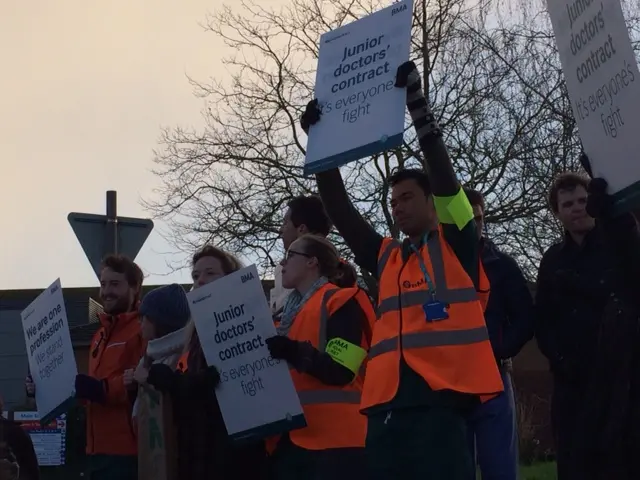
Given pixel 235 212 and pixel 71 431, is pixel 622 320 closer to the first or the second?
pixel 71 431

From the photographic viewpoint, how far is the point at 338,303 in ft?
19.2

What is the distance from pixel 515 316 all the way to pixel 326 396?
3.62ft

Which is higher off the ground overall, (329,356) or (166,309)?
(166,309)

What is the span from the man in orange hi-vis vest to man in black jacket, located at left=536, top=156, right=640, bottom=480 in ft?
1.93

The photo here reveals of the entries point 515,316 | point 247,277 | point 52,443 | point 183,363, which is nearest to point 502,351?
point 515,316

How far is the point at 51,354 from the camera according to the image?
24.6 feet

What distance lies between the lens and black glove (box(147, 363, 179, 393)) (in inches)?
246

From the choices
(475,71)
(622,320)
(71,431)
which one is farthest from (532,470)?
(622,320)

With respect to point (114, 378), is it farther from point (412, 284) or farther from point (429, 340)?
point (429, 340)

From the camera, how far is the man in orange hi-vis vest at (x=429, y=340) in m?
4.94

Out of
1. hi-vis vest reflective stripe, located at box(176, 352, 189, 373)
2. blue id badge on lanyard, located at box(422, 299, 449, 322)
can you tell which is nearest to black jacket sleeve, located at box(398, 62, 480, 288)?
blue id badge on lanyard, located at box(422, 299, 449, 322)

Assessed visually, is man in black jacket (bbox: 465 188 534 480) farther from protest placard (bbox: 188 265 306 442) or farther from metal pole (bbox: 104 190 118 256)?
metal pole (bbox: 104 190 118 256)

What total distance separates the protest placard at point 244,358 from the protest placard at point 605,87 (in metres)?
1.91

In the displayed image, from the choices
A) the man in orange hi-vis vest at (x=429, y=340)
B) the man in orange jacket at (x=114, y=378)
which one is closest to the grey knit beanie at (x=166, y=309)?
the man in orange jacket at (x=114, y=378)
